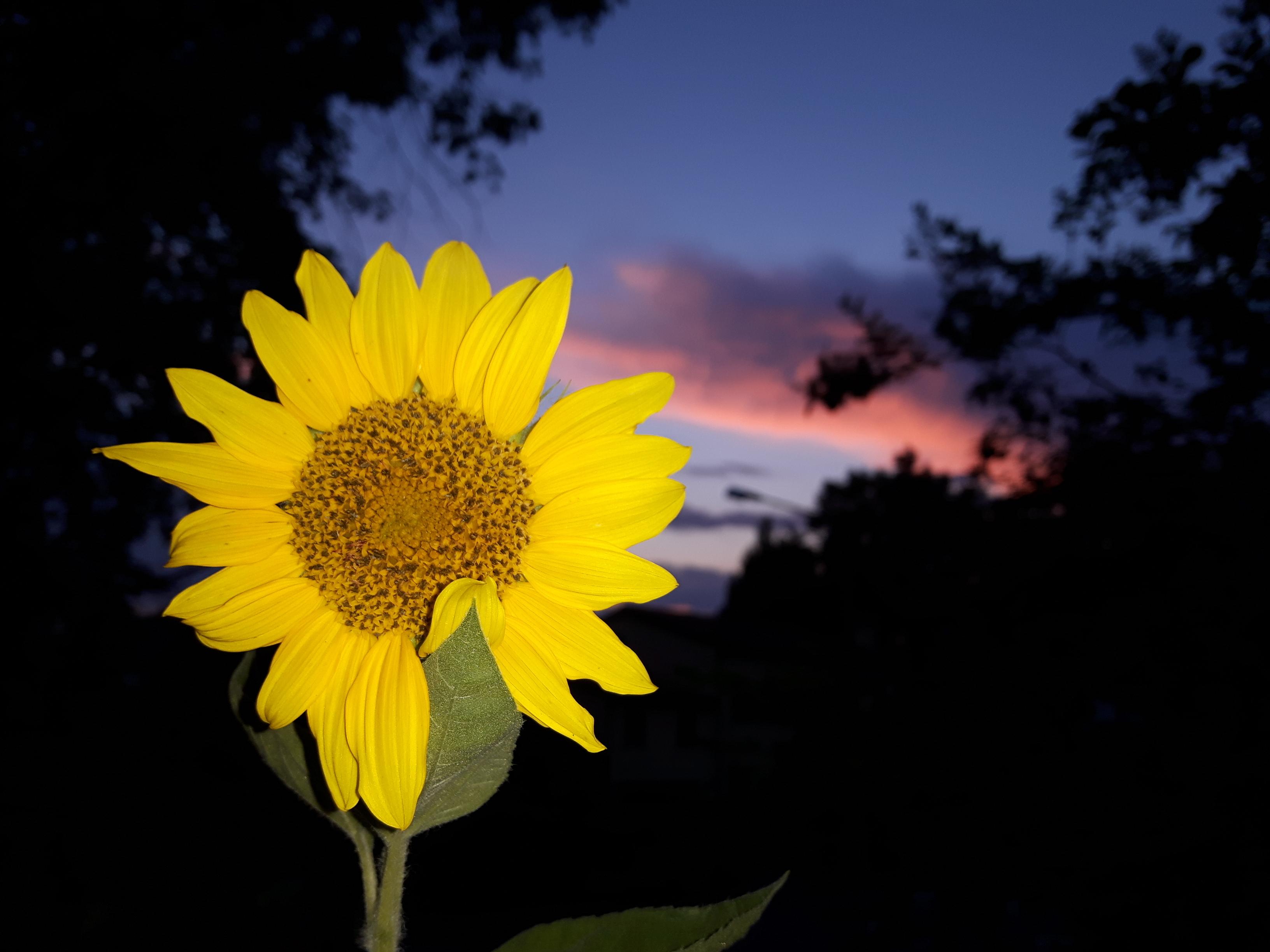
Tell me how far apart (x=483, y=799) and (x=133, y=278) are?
222 inches

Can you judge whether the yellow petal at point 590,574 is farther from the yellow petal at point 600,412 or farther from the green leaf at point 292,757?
the green leaf at point 292,757

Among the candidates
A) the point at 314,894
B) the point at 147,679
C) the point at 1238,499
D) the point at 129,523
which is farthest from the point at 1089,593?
the point at 147,679

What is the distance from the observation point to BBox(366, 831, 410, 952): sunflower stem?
0.60m

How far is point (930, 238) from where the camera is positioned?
433 inches

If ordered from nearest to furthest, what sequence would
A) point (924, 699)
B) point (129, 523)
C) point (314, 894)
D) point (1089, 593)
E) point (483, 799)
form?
point (483, 799), point (314, 894), point (129, 523), point (1089, 593), point (924, 699)

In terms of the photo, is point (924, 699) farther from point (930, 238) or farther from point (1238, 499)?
point (930, 238)

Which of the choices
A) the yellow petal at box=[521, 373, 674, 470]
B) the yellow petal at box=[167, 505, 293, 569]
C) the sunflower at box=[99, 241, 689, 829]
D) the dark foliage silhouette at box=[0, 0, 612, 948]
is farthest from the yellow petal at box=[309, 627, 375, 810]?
the dark foliage silhouette at box=[0, 0, 612, 948]

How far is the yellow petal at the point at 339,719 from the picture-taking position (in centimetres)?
66

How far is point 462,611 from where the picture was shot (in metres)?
0.55

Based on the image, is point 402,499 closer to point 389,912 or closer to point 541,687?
point 541,687

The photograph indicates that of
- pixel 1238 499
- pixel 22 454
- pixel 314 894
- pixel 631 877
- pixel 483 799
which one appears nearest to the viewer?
pixel 483 799

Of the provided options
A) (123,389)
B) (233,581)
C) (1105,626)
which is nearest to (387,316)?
(233,581)

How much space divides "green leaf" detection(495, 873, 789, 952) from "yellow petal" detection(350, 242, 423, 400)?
0.49m

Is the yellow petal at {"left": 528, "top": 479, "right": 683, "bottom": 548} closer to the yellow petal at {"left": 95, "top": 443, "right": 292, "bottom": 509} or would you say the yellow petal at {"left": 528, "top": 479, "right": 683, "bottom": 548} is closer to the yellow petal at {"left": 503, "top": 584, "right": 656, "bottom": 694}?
the yellow petal at {"left": 503, "top": 584, "right": 656, "bottom": 694}
